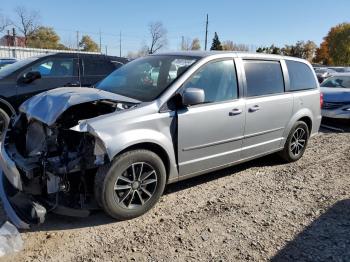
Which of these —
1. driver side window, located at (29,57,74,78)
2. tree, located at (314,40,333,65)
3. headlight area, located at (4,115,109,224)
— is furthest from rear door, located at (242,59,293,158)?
tree, located at (314,40,333,65)

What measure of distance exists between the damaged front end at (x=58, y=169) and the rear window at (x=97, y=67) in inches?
155

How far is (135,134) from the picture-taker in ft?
12.6

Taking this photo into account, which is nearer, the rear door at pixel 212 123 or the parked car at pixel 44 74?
the rear door at pixel 212 123

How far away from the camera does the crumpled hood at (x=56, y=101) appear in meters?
3.73

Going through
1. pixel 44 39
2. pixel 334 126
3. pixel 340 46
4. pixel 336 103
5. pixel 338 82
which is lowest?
pixel 334 126

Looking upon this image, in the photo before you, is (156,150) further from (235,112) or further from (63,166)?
(235,112)

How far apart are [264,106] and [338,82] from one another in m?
7.04

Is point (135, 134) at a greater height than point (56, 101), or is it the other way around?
point (56, 101)

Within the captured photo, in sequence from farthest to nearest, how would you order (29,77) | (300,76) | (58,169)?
1. (29,77)
2. (300,76)
3. (58,169)

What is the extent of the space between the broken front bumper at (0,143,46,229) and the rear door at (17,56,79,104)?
319cm

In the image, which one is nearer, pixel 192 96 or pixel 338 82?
pixel 192 96

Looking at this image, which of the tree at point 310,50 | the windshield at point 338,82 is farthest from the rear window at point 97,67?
the tree at point 310,50

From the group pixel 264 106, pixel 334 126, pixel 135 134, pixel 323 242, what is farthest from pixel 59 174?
pixel 334 126

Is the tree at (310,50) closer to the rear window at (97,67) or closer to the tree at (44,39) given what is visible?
the tree at (44,39)
